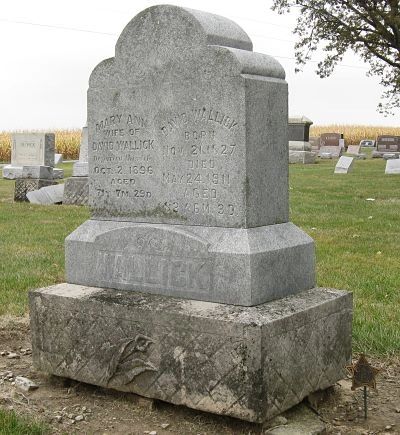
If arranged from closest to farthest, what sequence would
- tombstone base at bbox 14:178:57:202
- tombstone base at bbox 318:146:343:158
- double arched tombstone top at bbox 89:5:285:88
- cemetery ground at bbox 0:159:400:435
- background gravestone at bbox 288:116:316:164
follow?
cemetery ground at bbox 0:159:400:435
double arched tombstone top at bbox 89:5:285:88
tombstone base at bbox 14:178:57:202
background gravestone at bbox 288:116:316:164
tombstone base at bbox 318:146:343:158

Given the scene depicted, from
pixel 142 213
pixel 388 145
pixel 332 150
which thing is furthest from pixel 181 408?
pixel 388 145

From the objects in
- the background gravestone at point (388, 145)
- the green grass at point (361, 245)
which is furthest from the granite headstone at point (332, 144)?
the green grass at point (361, 245)

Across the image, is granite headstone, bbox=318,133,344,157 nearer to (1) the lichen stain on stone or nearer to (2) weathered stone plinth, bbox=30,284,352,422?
(1) the lichen stain on stone

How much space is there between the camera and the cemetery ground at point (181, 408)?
157 inches

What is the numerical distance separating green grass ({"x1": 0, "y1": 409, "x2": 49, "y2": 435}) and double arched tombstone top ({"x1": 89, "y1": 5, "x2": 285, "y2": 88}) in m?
2.06

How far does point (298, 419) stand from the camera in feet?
12.9

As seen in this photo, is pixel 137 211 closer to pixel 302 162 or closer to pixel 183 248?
pixel 183 248

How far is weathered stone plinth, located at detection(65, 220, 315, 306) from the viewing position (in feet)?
13.1

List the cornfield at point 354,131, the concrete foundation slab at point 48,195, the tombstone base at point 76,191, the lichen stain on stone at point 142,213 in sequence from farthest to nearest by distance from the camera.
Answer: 1. the cornfield at point 354,131
2. the concrete foundation slab at point 48,195
3. the tombstone base at point 76,191
4. the lichen stain on stone at point 142,213

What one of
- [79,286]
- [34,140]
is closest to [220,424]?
[79,286]

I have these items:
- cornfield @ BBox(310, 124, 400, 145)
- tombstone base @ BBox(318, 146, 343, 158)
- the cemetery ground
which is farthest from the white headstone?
cornfield @ BBox(310, 124, 400, 145)

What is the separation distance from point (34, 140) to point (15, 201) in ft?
12.7

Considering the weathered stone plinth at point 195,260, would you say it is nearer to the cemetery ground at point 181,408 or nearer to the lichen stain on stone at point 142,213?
the lichen stain on stone at point 142,213

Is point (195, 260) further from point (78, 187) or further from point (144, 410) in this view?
point (78, 187)
